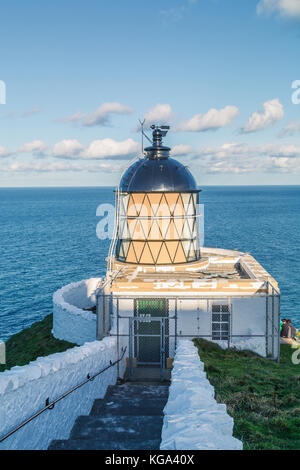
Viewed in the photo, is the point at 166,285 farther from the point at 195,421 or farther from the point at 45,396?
the point at 195,421

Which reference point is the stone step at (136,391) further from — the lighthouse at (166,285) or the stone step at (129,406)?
the lighthouse at (166,285)

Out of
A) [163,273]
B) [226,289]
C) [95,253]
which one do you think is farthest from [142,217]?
[95,253]

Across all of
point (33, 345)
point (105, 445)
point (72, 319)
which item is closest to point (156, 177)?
point (72, 319)

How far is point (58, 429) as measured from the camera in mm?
9547

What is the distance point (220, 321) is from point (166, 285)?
300 centimetres

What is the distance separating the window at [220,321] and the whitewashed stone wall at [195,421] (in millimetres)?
10362

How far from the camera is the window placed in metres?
20.1

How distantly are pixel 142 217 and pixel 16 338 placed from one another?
12164 mm

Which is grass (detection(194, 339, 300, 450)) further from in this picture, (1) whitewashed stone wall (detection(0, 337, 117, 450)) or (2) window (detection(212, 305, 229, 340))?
(1) whitewashed stone wall (detection(0, 337, 117, 450))

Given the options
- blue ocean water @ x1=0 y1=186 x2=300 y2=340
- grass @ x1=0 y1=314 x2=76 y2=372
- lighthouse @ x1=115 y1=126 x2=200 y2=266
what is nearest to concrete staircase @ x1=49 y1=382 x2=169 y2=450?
grass @ x1=0 y1=314 x2=76 y2=372

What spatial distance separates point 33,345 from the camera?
81.0 feet

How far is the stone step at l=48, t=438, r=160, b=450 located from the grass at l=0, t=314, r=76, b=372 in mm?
13943

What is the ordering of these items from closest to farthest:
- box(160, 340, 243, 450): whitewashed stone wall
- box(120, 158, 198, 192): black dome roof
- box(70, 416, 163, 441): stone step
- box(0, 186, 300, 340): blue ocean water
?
1. box(160, 340, 243, 450): whitewashed stone wall
2. box(70, 416, 163, 441): stone step
3. box(120, 158, 198, 192): black dome roof
4. box(0, 186, 300, 340): blue ocean water

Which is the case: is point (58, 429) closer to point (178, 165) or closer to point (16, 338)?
point (178, 165)
